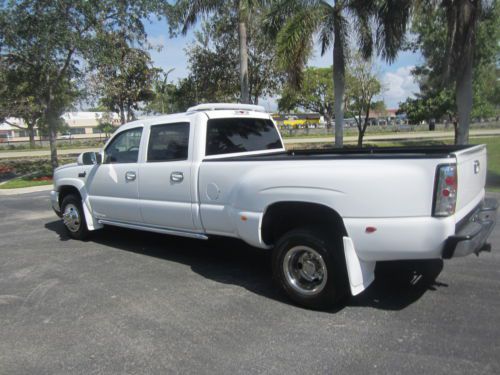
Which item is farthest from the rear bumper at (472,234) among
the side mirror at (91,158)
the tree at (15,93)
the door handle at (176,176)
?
the tree at (15,93)

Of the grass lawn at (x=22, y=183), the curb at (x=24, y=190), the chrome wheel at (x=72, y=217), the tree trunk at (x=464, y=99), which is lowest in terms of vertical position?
the curb at (x=24, y=190)

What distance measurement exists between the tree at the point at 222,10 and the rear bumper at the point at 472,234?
41.4 ft

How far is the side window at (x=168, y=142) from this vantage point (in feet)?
17.6

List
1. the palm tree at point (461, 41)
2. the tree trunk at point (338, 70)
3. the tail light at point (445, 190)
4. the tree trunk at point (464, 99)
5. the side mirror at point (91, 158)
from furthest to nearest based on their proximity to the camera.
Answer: the tree trunk at point (338, 70), the tree trunk at point (464, 99), the palm tree at point (461, 41), the side mirror at point (91, 158), the tail light at point (445, 190)

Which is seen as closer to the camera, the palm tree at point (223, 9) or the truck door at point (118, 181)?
the truck door at point (118, 181)

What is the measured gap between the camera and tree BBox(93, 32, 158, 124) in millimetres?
15210

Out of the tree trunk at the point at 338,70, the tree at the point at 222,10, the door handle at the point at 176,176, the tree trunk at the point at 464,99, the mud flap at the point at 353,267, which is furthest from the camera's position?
the tree at the point at 222,10

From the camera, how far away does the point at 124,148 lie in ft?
20.7

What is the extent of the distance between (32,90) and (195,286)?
15.6m

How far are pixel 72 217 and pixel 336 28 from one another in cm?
1097

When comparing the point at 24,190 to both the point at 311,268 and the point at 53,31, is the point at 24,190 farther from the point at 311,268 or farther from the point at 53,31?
the point at 311,268

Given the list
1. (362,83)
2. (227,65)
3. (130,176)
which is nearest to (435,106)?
(362,83)

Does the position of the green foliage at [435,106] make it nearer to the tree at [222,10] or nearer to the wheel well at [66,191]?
the tree at [222,10]

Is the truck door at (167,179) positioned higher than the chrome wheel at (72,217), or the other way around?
the truck door at (167,179)
